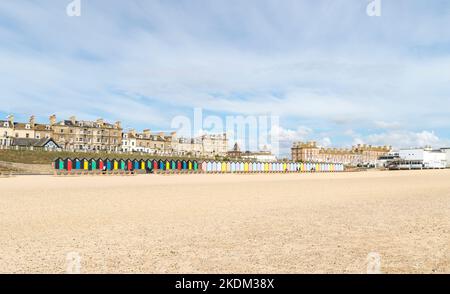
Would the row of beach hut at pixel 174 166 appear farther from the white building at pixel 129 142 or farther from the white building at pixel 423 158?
the white building at pixel 129 142

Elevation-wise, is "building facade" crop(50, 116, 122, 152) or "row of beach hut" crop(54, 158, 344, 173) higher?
"building facade" crop(50, 116, 122, 152)

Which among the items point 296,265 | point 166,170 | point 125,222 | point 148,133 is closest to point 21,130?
point 148,133

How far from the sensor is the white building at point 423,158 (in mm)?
155512

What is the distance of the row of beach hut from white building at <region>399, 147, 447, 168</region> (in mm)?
67629

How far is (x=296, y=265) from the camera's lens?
7988 mm

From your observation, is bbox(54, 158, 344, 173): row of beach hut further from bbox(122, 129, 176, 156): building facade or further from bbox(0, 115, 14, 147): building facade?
bbox(0, 115, 14, 147): building facade

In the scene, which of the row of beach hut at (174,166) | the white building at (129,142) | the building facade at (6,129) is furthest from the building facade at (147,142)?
the row of beach hut at (174,166)

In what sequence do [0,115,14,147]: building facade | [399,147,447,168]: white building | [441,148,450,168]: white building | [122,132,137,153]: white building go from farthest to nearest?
[441,148,450,168]: white building, [399,147,447,168]: white building, [122,132,137,153]: white building, [0,115,14,147]: building facade

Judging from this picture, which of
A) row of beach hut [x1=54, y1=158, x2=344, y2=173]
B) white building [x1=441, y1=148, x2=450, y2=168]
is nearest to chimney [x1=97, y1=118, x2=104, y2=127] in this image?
row of beach hut [x1=54, y1=158, x2=344, y2=173]

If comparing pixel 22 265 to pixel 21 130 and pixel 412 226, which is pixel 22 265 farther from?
pixel 21 130

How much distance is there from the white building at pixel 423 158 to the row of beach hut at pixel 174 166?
67.6 meters

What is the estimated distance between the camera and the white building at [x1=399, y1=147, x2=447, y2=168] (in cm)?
15551

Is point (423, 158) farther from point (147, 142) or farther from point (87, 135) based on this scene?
point (87, 135)

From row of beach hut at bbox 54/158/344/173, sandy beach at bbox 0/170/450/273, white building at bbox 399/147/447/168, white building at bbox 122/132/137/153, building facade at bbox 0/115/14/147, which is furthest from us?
white building at bbox 399/147/447/168
